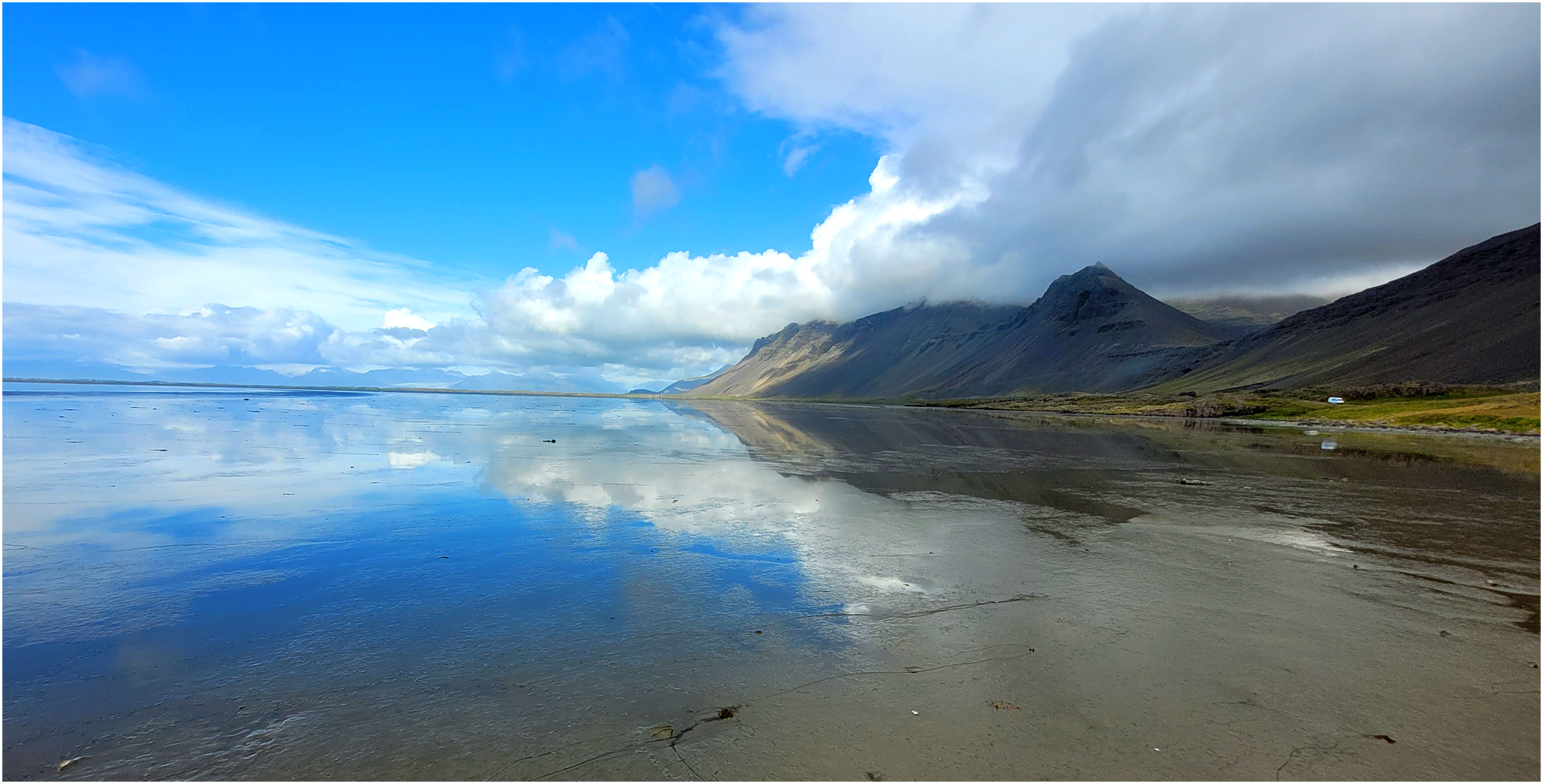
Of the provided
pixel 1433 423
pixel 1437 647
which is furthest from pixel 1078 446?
pixel 1433 423

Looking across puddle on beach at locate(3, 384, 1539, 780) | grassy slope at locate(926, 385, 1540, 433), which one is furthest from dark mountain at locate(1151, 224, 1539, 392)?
puddle on beach at locate(3, 384, 1539, 780)

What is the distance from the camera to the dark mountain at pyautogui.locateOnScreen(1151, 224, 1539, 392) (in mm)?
118312

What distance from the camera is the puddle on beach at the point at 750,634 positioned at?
5523mm

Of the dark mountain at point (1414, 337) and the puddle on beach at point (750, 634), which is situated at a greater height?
the dark mountain at point (1414, 337)

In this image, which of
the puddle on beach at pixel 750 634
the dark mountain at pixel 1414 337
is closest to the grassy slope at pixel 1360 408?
the dark mountain at pixel 1414 337

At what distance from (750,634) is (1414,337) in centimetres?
19150

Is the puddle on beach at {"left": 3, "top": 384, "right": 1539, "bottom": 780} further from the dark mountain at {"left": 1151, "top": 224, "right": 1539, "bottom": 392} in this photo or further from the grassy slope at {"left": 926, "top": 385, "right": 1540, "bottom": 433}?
the dark mountain at {"left": 1151, "top": 224, "right": 1539, "bottom": 392}

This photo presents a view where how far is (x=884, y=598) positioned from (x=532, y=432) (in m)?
37.7

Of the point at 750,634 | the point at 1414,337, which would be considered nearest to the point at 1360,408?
the point at 1414,337

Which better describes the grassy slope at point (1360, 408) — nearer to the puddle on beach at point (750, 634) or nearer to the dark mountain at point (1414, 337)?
the dark mountain at point (1414, 337)

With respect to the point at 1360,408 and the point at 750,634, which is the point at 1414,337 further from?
the point at 750,634

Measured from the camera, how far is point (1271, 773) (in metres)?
5.30

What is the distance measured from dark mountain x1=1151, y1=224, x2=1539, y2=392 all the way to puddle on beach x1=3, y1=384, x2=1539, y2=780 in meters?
143

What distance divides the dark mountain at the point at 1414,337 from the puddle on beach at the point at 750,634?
Result: 143470 mm
